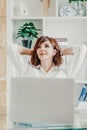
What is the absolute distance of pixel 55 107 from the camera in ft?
3.54

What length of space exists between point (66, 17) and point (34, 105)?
2.06 meters

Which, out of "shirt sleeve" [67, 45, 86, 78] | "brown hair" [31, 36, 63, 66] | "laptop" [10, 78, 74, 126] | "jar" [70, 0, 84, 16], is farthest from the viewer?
"jar" [70, 0, 84, 16]

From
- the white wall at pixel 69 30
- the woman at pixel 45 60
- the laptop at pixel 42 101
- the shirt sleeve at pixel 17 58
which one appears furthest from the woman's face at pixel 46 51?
the white wall at pixel 69 30

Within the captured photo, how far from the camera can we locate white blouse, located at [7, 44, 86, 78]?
1.59 meters

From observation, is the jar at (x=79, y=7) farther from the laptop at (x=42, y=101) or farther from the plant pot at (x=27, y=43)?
the laptop at (x=42, y=101)

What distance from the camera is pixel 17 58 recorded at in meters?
1.73

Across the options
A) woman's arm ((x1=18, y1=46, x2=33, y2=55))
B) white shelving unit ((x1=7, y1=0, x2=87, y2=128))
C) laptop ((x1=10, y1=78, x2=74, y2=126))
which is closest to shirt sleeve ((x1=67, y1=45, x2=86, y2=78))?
woman's arm ((x1=18, y1=46, x2=33, y2=55))

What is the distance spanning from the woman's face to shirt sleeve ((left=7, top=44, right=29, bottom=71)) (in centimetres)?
14

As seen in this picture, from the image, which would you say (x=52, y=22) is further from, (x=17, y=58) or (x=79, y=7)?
(x=17, y=58)

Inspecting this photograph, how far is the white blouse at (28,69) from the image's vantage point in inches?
62.5

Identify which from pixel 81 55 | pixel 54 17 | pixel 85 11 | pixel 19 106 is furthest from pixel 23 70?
pixel 85 11

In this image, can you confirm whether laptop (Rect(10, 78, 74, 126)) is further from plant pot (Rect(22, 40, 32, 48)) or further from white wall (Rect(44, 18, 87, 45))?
white wall (Rect(44, 18, 87, 45))

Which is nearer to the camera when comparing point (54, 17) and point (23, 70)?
point (23, 70)

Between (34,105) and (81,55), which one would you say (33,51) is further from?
(34,105)
